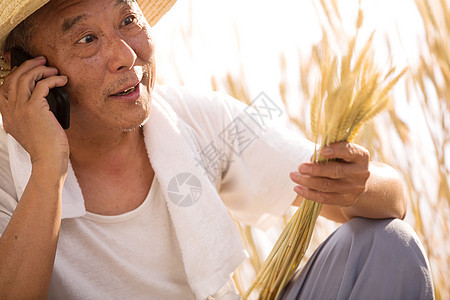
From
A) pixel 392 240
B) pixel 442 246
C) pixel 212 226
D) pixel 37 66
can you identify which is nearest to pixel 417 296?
pixel 392 240

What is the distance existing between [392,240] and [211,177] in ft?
1.98

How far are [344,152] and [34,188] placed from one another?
2.53 ft

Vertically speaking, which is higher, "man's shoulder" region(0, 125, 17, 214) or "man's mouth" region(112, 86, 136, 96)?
"man's mouth" region(112, 86, 136, 96)

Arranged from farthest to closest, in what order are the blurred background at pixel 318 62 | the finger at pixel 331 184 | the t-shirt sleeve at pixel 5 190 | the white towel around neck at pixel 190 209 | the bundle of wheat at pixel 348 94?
the blurred background at pixel 318 62 → the white towel around neck at pixel 190 209 → the t-shirt sleeve at pixel 5 190 → the finger at pixel 331 184 → the bundle of wheat at pixel 348 94

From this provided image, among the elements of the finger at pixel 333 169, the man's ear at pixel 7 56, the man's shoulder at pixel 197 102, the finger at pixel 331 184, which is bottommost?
the finger at pixel 331 184

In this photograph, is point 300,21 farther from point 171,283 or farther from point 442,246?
point 171,283

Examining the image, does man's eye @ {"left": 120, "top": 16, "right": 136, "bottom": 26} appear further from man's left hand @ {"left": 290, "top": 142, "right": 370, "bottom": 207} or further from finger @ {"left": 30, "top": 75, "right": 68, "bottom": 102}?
man's left hand @ {"left": 290, "top": 142, "right": 370, "bottom": 207}

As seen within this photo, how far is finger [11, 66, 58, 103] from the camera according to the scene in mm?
Answer: 1583

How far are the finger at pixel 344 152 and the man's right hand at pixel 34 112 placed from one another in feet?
2.21

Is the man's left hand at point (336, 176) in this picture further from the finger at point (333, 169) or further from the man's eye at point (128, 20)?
the man's eye at point (128, 20)

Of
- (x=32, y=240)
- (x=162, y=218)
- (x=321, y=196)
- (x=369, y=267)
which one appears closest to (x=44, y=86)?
(x=32, y=240)

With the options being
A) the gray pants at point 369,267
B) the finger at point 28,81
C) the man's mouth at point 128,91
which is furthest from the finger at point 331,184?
the finger at point 28,81

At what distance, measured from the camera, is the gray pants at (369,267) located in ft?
4.99
